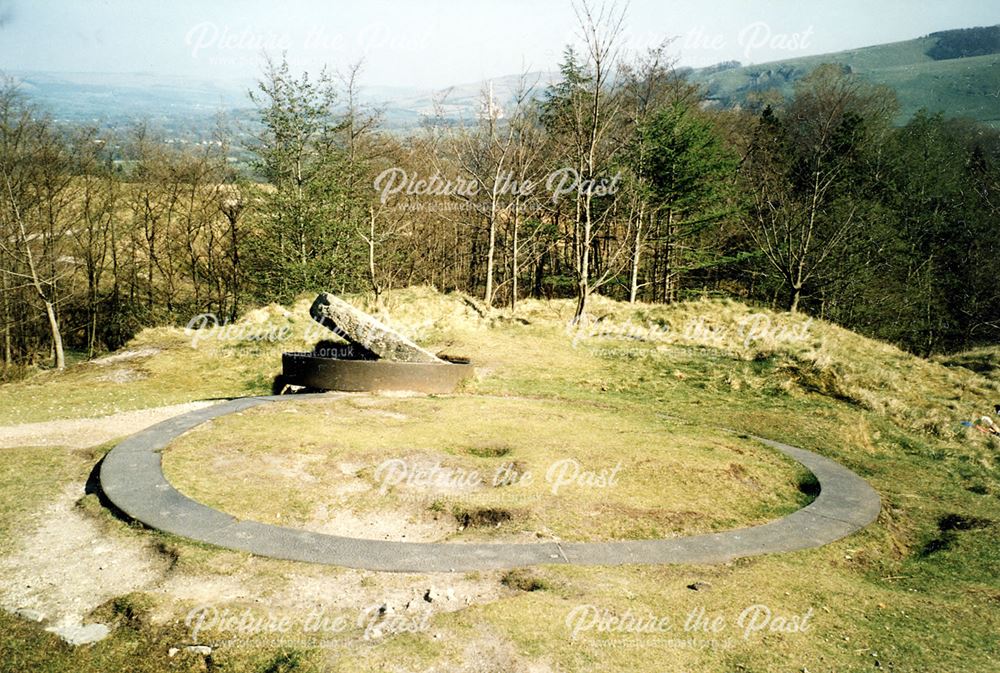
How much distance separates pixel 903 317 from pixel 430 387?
28.9 metres

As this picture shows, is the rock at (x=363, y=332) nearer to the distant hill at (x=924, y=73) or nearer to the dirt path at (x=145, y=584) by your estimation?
the dirt path at (x=145, y=584)

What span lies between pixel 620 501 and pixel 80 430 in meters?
7.91

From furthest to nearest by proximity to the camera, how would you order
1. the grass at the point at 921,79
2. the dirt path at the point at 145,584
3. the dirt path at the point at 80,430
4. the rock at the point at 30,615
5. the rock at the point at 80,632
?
the grass at the point at 921,79 < the dirt path at the point at 80,430 < the dirt path at the point at 145,584 < the rock at the point at 30,615 < the rock at the point at 80,632

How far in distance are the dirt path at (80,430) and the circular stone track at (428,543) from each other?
77.4 inches

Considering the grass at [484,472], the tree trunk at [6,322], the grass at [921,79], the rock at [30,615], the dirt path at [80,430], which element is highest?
the grass at [921,79]

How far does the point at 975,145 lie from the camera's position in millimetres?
41469

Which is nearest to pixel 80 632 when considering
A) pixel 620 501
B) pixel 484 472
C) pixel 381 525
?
pixel 381 525

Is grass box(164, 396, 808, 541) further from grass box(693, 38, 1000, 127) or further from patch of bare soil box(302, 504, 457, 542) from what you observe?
grass box(693, 38, 1000, 127)

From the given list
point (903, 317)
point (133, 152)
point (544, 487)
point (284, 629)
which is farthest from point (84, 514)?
point (903, 317)

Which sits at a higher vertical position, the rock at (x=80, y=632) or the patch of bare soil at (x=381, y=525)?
the rock at (x=80, y=632)

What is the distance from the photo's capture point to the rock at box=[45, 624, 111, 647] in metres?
3.63

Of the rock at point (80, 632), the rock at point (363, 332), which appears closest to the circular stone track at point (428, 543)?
the rock at point (80, 632)

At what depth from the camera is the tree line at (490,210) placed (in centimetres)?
2091

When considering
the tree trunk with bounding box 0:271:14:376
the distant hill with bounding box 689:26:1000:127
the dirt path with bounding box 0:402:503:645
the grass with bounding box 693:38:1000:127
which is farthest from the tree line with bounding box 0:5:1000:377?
the grass with bounding box 693:38:1000:127
